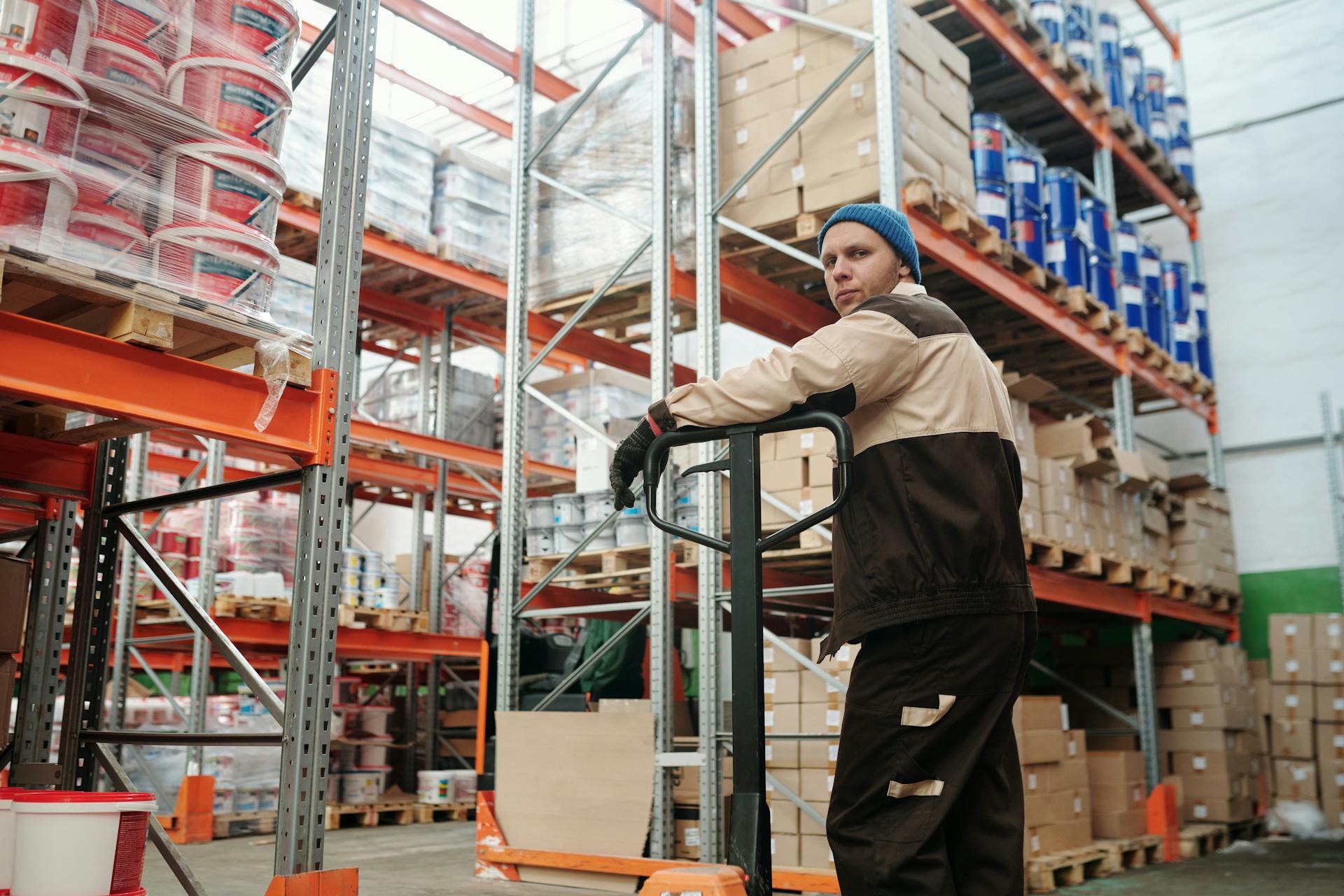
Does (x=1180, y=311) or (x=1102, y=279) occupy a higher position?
(x=1180, y=311)

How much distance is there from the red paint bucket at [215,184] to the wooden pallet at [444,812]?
690cm

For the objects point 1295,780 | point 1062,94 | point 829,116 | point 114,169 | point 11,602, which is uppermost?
point 1062,94

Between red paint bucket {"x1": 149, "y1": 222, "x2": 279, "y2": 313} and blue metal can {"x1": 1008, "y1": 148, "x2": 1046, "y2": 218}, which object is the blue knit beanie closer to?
red paint bucket {"x1": 149, "y1": 222, "x2": 279, "y2": 313}

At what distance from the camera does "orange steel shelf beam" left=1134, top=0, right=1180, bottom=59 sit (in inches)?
441

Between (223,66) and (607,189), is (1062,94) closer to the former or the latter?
(607,189)

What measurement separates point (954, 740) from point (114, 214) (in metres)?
2.37

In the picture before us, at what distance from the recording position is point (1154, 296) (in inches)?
384

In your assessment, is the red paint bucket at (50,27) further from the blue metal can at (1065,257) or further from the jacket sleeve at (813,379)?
the blue metal can at (1065,257)

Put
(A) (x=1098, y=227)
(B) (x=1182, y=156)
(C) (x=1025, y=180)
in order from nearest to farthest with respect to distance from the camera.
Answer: (C) (x=1025, y=180), (A) (x=1098, y=227), (B) (x=1182, y=156)

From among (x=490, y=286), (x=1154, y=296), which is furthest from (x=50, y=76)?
(x=1154, y=296)

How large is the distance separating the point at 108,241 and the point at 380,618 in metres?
6.17

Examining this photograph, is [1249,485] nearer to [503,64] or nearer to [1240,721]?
[1240,721]

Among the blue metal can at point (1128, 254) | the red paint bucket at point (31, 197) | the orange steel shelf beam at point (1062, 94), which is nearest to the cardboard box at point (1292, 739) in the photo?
the blue metal can at point (1128, 254)

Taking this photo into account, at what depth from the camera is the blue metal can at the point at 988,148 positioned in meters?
7.07
